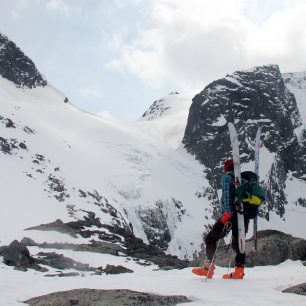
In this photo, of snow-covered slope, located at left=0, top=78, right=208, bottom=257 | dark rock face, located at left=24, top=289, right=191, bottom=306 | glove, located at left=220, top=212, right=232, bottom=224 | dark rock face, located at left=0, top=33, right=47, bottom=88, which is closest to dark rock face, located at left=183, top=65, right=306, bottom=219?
snow-covered slope, located at left=0, top=78, right=208, bottom=257

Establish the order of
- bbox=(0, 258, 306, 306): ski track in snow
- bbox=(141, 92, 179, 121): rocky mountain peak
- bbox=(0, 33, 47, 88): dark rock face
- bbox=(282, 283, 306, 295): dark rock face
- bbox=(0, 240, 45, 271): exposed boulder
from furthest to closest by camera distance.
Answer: bbox=(141, 92, 179, 121): rocky mountain peak → bbox=(0, 33, 47, 88): dark rock face → bbox=(0, 240, 45, 271): exposed boulder → bbox=(282, 283, 306, 295): dark rock face → bbox=(0, 258, 306, 306): ski track in snow

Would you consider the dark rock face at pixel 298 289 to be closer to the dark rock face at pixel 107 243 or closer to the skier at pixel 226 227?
the skier at pixel 226 227

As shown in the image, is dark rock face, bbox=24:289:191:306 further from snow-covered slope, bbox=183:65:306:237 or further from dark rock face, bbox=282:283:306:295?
snow-covered slope, bbox=183:65:306:237

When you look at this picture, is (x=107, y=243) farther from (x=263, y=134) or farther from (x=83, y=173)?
(x=263, y=134)

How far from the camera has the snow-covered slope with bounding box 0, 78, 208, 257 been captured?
1726 inches

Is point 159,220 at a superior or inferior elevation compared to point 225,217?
superior

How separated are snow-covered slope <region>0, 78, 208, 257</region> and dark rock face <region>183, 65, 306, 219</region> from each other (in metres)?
12.8

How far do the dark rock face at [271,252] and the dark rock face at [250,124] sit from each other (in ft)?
243

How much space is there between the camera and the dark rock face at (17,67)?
83312mm

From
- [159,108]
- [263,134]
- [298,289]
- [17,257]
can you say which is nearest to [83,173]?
[17,257]

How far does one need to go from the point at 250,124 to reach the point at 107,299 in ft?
333

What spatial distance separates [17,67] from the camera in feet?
279

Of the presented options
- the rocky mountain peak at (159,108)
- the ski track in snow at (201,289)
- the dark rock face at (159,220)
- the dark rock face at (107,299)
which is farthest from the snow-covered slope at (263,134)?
the dark rock face at (107,299)

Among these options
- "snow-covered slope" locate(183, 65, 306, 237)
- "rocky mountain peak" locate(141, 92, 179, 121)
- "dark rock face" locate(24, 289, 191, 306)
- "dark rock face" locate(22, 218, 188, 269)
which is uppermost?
"rocky mountain peak" locate(141, 92, 179, 121)
